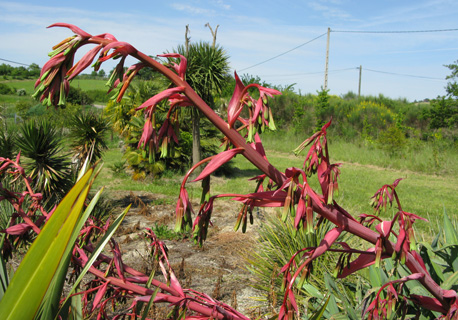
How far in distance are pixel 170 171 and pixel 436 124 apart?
553 inches

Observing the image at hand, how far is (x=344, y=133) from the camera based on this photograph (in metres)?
19.8

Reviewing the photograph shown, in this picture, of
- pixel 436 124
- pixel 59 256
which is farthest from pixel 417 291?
pixel 436 124

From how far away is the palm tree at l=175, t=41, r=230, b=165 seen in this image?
31.8 feet

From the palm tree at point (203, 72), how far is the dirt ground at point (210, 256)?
324cm

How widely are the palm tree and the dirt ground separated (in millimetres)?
3244

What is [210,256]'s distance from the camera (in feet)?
15.6

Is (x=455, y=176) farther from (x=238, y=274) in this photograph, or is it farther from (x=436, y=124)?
(x=238, y=274)

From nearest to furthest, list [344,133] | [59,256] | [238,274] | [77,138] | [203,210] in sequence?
1. [59,256]
2. [203,210]
3. [238,274]
4. [77,138]
5. [344,133]

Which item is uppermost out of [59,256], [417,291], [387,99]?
[387,99]

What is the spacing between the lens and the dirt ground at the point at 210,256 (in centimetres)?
360

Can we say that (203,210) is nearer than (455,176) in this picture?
Yes

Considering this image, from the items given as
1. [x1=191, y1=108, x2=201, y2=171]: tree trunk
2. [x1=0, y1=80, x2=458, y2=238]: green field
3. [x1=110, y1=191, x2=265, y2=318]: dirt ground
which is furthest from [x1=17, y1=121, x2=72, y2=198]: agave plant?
[x1=191, y1=108, x2=201, y2=171]: tree trunk

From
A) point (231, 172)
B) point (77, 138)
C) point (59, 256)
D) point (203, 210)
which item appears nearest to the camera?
point (59, 256)

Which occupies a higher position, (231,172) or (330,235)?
(330,235)
